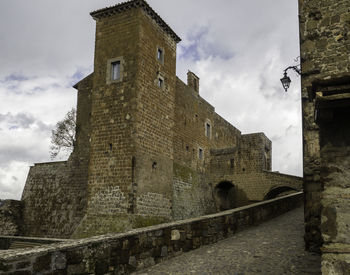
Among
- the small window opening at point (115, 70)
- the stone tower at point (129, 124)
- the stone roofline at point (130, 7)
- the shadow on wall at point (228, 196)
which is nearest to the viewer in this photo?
the stone tower at point (129, 124)

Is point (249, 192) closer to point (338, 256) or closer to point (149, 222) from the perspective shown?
point (149, 222)

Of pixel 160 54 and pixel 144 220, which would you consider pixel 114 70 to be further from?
pixel 144 220

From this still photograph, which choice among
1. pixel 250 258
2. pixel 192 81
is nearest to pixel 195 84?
pixel 192 81

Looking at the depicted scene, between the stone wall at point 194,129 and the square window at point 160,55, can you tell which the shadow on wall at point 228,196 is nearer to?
the stone wall at point 194,129

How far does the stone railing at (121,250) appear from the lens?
440 centimetres

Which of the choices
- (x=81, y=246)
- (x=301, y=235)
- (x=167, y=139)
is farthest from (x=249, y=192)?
(x=81, y=246)

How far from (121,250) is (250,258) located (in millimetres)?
2573

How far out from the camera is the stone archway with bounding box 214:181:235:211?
23.8 metres

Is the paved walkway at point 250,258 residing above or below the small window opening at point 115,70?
below

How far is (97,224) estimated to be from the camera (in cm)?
1467

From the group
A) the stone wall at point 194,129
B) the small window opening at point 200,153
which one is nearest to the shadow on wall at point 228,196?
the stone wall at point 194,129

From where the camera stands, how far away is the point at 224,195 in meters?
24.7

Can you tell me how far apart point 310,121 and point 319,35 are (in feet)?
6.35

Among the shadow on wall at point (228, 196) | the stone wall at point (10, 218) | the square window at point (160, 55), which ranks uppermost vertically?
the square window at point (160, 55)
